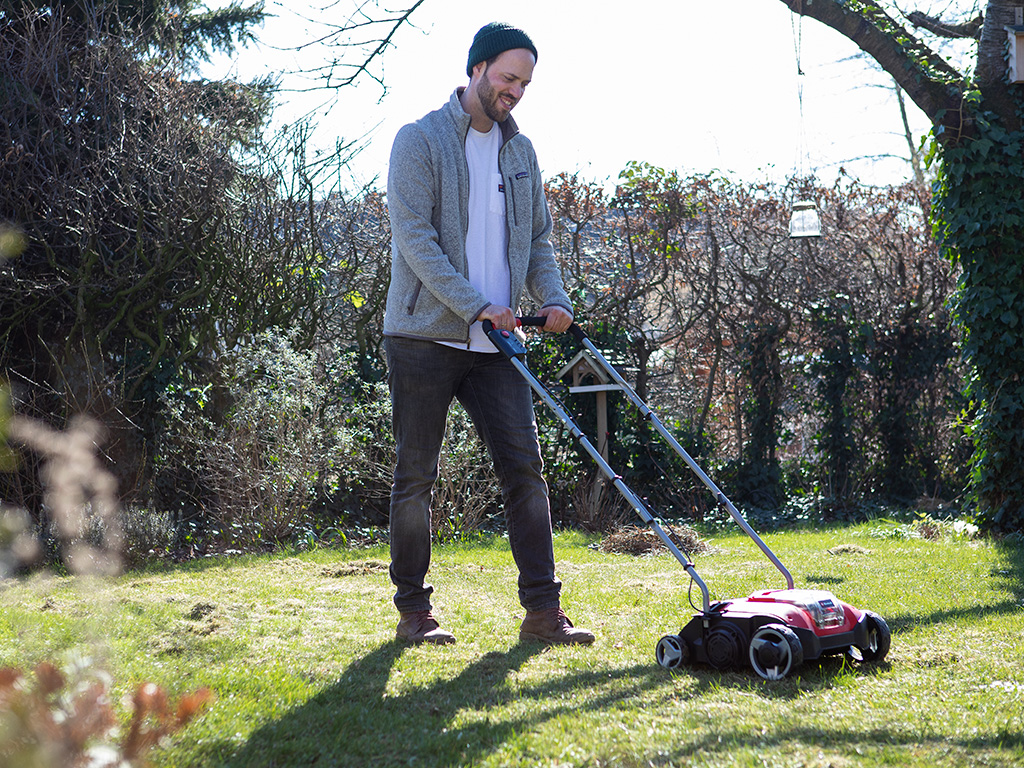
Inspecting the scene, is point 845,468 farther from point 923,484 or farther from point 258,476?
point 258,476

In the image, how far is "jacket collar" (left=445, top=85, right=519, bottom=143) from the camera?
3.42 metres

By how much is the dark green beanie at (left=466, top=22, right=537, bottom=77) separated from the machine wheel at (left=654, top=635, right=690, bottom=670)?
2025mm

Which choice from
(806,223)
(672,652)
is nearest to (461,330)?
(672,652)

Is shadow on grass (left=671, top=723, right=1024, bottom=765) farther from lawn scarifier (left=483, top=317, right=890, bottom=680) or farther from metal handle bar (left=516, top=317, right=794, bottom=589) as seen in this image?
metal handle bar (left=516, top=317, right=794, bottom=589)

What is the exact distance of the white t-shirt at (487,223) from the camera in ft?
11.3

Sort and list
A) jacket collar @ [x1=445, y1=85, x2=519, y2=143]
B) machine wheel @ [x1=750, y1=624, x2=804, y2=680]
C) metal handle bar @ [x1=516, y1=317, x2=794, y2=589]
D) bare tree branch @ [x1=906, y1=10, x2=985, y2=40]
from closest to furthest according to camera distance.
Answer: machine wheel @ [x1=750, y1=624, x2=804, y2=680] → metal handle bar @ [x1=516, y1=317, x2=794, y2=589] → jacket collar @ [x1=445, y1=85, x2=519, y2=143] → bare tree branch @ [x1=906, y1=10, x2=985, y2=40]

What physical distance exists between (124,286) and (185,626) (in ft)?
15.0

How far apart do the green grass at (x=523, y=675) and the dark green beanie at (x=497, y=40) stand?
2.08 meters

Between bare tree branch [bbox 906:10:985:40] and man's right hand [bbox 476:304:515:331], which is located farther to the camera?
bare tree branch [bbox 906:10:985:40]

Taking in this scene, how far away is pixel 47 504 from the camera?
19.7 ft

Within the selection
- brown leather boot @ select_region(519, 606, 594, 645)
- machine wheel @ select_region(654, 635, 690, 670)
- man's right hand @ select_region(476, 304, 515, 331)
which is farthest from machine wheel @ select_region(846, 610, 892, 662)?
man's right hand @ select_region(476, 304, 515, 331)

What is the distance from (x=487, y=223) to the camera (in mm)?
3488

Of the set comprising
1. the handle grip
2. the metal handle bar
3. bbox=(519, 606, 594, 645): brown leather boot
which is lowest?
bbox=(519, 606, 594, 645): brown leather boot

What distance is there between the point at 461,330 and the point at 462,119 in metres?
0.78
